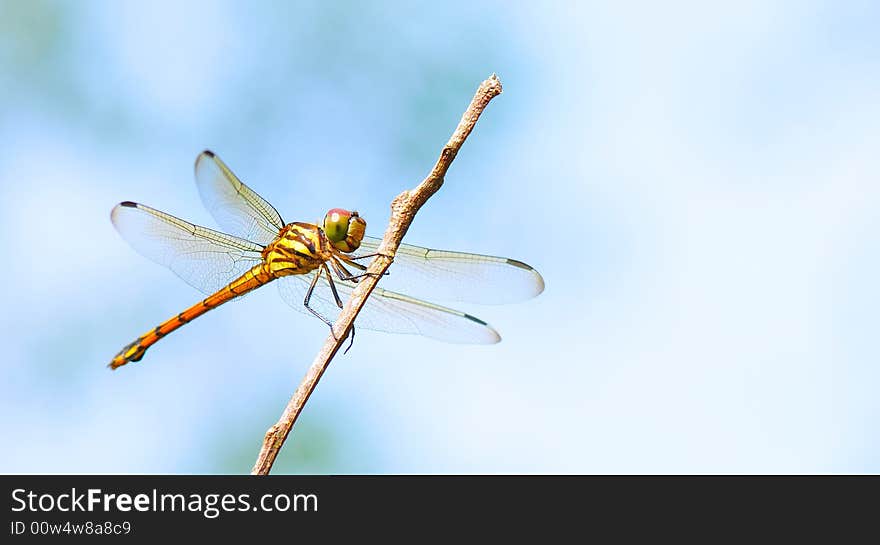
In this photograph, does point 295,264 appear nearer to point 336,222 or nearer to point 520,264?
point 336,222

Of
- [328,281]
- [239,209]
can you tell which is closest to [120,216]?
[239,209]

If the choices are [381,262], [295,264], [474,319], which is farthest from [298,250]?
A: [381,262]

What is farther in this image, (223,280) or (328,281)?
(223,280)

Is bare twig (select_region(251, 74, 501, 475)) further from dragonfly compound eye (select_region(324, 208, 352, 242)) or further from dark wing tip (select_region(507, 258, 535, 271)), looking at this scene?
dark wing tip (select_region(507, 258, 535, 271))

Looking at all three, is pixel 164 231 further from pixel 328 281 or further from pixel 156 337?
pixel 328 281

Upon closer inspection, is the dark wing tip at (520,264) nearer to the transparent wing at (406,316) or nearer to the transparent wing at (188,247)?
the transparent wing at (406,316)

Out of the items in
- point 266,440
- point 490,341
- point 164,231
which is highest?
point 164,231
